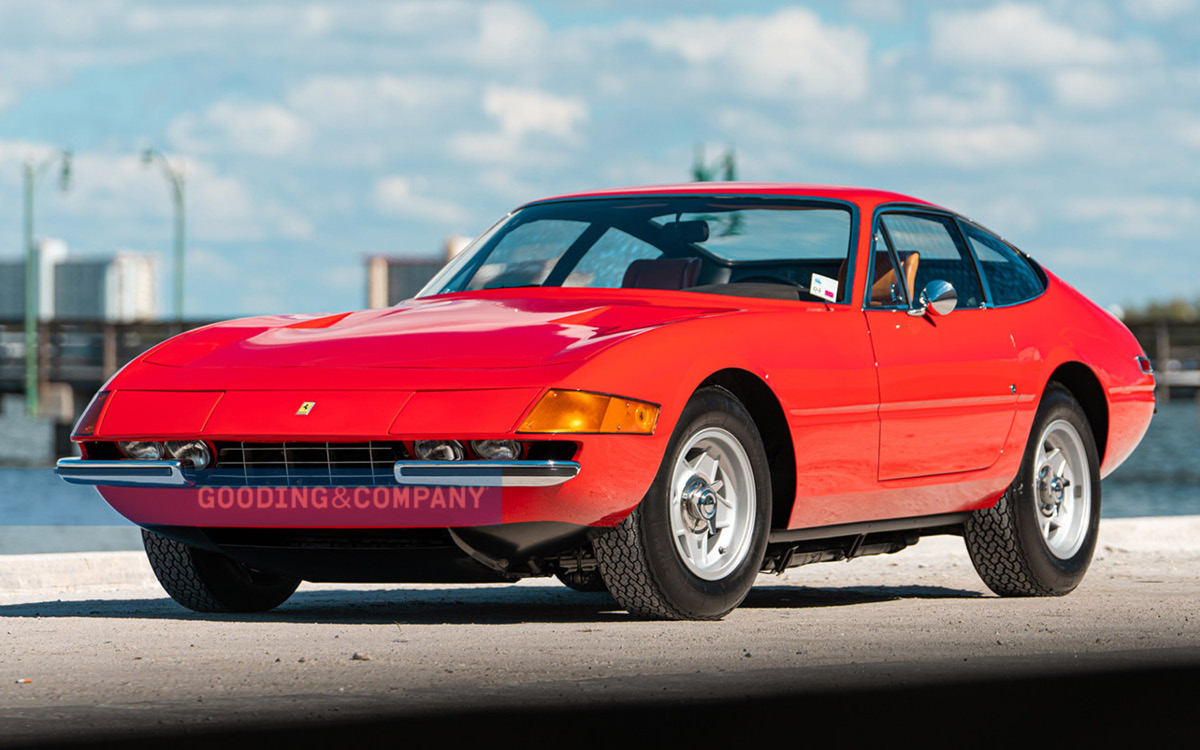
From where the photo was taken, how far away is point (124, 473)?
6512 millimetres

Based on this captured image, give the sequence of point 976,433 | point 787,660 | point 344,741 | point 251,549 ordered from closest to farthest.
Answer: point 344,741 < point 787,660 < point 251,549 < point 976,433

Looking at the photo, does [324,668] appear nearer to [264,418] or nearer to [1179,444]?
[264,418]

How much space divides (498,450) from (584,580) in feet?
4.01

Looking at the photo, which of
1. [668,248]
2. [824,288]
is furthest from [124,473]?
[824,288]

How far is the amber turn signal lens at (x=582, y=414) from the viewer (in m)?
6.00

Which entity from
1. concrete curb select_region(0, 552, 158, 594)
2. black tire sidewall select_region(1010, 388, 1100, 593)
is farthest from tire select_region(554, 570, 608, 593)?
concrete curb select_region(0, 552, 158, 594)

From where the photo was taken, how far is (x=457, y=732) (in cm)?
418

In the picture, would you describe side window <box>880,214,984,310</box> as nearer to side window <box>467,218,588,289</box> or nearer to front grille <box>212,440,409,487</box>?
side window <box>467,218,588,289</box>

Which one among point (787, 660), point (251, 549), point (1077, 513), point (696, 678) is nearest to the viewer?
point (696, 678)

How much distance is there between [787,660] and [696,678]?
490 millimetres

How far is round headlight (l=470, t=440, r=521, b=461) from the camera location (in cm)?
604

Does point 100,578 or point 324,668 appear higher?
point 324,668

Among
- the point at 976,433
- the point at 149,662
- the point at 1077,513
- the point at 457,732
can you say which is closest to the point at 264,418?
the point at 149,662

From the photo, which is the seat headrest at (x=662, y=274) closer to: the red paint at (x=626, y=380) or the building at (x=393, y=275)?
the red paint at (x=626, y=380)
